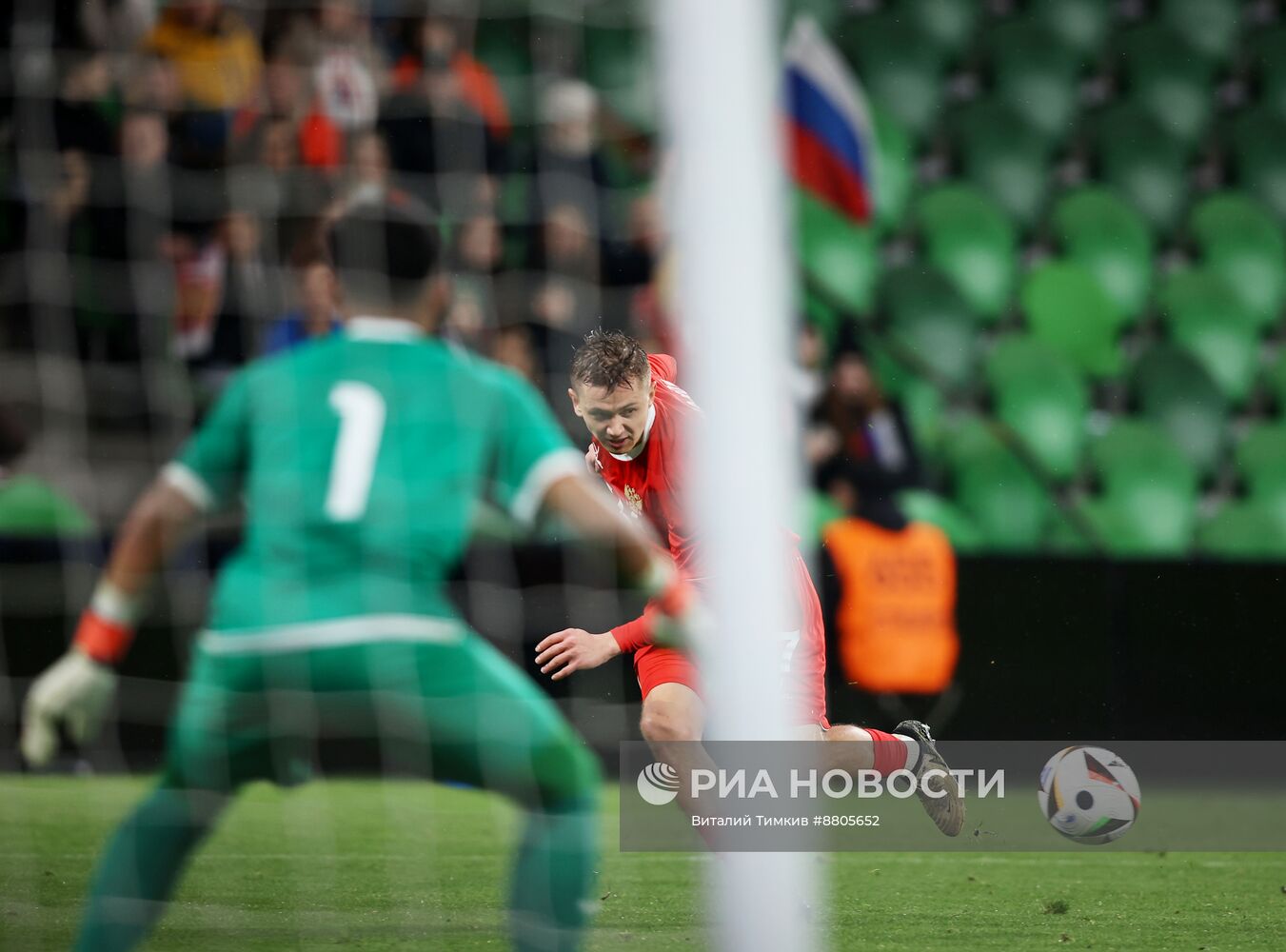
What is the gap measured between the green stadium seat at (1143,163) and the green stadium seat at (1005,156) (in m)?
0.43

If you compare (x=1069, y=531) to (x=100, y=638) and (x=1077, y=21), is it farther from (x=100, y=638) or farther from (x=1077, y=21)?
(x=100, y=638)

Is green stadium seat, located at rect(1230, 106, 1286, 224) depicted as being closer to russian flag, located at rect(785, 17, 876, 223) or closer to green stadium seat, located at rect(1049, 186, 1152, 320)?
green stadium seat, located at rect(1049, 186, 1152, 320)

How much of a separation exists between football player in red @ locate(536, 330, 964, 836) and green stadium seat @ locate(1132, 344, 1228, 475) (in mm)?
5415

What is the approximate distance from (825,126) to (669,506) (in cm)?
529

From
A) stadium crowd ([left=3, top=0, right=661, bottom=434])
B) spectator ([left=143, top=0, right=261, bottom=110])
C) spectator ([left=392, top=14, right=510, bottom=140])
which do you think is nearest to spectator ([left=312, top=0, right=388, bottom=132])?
stadium crowd ([left=3, top=0, right=661, bottom=434])

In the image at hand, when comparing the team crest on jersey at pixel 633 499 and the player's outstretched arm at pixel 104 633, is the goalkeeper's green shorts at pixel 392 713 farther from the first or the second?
the team crest on jersey at pixel 633 499

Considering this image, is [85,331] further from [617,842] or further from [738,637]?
[738,637]

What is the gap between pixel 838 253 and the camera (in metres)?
10.1

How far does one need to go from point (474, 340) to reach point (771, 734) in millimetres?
3689

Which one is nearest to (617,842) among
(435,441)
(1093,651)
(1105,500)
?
(1093,651)

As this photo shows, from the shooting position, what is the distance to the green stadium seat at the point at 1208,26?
36.8 ft

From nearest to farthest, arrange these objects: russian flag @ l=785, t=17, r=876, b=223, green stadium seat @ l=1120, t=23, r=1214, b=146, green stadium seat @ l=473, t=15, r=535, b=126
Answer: green stadium seat @ l=473, t=15, r=535, b=126
russian flag @ l=785, t=17, r=876, b=223
green stadium seat @ l=1120, t=23, r=1214, b=146

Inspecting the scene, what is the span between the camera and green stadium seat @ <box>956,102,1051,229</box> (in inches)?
421
